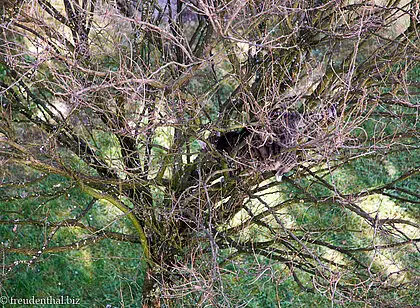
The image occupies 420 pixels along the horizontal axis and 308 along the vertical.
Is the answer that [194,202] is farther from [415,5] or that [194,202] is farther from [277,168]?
[415,5]

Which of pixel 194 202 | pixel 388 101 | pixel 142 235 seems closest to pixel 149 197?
pixel 142 235

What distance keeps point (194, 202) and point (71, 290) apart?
270 cm

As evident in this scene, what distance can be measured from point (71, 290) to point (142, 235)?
84.6 inches

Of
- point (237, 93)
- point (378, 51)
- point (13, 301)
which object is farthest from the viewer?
point (13, 301)

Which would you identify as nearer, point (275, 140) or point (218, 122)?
point (275, 140)

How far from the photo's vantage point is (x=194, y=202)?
373cm

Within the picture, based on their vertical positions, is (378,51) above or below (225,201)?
above

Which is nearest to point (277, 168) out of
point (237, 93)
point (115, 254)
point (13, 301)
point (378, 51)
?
point (237, 93)

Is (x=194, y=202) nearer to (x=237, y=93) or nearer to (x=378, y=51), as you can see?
(x=237, y=93)

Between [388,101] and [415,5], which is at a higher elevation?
[415,5]

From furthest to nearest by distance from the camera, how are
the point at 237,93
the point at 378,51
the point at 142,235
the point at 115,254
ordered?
the point at 115,254 < the point at 142,235 < the point at 378,51 < the point at 237,93

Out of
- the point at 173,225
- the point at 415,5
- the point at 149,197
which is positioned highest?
the point at 415,5

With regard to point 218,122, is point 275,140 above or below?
below

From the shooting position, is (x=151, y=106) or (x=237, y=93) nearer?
(x=151, y=106)
